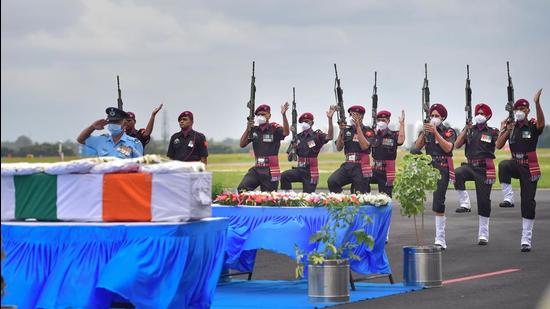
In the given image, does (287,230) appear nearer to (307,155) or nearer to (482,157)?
(482,157)

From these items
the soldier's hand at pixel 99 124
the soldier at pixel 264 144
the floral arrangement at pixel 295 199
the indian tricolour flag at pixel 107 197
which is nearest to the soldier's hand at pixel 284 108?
the soldier at pixel 264 144

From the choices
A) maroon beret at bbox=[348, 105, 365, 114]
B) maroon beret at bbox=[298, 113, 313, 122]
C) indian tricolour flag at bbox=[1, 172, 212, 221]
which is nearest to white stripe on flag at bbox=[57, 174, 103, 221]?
indian tricolour flag at bbox=[1, 172, 212, 221]

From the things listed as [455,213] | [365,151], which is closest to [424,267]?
[365,151]

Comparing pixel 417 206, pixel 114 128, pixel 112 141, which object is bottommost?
pixel 417 206

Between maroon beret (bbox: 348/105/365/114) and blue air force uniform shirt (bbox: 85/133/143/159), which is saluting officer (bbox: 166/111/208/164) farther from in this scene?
blue air force uniform shirt (bbox: 85/133/143/159)

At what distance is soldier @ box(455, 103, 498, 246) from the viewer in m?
20.5

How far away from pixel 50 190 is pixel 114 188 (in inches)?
25.8

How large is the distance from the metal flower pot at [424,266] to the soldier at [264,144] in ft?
21.1

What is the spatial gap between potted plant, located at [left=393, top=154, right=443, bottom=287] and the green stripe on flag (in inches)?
201

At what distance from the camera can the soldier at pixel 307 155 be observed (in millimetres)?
23812

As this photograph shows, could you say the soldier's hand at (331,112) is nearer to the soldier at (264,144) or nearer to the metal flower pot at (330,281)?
the soldier at (264,144)

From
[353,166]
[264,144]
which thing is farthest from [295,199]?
[353,166]

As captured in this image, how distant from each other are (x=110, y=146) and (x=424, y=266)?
158 inches

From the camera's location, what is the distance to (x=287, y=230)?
14969 mm
